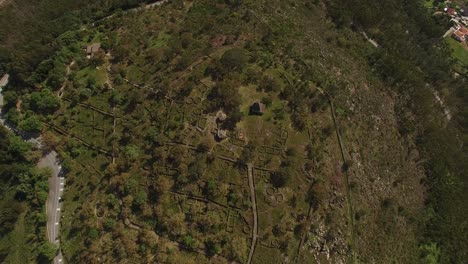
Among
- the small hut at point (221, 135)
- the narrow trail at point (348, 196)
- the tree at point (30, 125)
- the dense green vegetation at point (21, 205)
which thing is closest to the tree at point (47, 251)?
the dense green vegetation at point (21, 205)

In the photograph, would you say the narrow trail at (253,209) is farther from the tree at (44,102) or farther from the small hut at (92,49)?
the small hut at (92,49)

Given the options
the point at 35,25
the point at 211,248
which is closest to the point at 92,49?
the point at 35,25

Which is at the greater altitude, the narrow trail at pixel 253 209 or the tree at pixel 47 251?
the narrow trail at pixel 253 209

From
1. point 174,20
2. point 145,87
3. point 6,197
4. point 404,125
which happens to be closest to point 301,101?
point 404,125

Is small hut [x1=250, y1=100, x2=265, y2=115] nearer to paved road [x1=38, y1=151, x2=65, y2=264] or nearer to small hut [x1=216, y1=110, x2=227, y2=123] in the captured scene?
small hut [x1=216, y1=110, x2=227, y2=123]

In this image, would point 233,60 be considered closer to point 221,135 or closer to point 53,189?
point 221,135

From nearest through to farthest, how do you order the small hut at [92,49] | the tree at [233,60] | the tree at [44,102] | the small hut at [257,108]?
the small hut at [257,108] → the tree at [44,102] → the tree at [233,60] → the small hut at [92,49]
